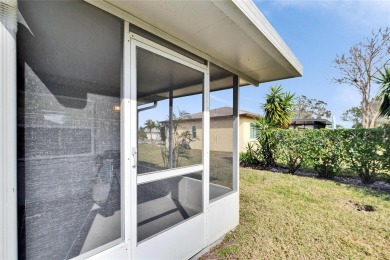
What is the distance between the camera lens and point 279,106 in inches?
315

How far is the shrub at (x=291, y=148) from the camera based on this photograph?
6311 millimetres

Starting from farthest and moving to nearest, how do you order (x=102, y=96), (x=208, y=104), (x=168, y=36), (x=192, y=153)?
1. (x=208, y=104)
2. (x=192, y=153)
3. (x=168, y=36)
4. (x=102, y=96)

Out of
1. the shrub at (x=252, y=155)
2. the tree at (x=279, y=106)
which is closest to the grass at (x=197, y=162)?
the shrub at (x=252, y=155)

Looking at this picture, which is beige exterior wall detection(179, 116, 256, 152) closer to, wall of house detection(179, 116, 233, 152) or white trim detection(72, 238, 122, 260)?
wall of house detection(179, 116, 233, 152)

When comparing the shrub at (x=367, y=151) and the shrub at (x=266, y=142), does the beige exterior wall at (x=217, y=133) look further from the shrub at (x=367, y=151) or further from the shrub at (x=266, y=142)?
the shrub at (x=266, y=142)

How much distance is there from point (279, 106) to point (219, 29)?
7.19 m

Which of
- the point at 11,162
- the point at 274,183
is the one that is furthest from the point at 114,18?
the point at 274,183

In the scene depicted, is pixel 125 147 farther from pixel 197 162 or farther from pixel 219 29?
pixel 219 29

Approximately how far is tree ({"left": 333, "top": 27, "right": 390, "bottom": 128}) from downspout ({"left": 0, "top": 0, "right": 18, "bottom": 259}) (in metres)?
17.8

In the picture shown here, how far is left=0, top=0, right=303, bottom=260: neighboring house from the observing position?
40.4 inches

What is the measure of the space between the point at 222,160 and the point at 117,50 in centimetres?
191

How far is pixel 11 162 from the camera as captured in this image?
96 cm

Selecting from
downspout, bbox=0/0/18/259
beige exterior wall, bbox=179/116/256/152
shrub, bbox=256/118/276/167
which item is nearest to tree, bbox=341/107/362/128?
shrub, bbox=256/118/276/167

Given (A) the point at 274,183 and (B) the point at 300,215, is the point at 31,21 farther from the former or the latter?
(A) the point at 274,183
